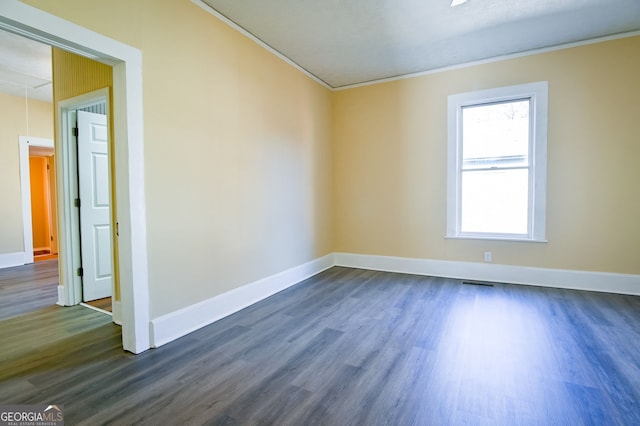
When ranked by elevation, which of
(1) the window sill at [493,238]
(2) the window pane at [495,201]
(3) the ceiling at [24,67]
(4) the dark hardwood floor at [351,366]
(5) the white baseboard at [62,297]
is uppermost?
(3) the ceiling at [24,67]

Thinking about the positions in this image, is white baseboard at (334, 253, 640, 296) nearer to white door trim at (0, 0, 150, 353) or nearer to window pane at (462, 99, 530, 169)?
window pane at (462, 99, 530, 169)

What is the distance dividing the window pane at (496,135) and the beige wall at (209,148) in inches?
91.5

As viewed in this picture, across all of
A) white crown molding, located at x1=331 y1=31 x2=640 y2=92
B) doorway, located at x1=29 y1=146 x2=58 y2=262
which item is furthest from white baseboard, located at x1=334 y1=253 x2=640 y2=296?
doorway, located at x1=29 y1=146 x2=58 y2=262

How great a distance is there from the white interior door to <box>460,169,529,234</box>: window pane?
4465mm

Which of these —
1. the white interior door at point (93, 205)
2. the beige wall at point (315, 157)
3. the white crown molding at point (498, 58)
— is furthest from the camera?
the white crown molding at point (498, 58)

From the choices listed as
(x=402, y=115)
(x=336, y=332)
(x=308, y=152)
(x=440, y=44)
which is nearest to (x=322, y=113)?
(x=308, y=152)

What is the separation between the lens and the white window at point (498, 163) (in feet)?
13.0

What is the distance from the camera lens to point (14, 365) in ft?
7.28

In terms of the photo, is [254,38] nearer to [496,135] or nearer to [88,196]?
[88,196]

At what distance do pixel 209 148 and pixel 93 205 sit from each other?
1.71 m

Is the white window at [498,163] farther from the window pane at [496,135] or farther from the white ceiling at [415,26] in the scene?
the white ceiling at [415,26]

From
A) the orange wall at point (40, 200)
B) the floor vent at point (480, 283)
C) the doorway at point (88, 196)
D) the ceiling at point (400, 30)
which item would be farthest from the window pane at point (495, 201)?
the orange wall at point (40, 200)

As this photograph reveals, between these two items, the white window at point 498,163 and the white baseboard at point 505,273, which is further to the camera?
the white window at point 498,163

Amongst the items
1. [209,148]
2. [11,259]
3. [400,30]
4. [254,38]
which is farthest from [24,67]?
[400,30]
